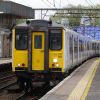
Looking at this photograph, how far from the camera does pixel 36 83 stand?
21.2 meters

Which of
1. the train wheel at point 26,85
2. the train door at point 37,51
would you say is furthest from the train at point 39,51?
the train wheel at point 26,85

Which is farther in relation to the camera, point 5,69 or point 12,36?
point 5,69

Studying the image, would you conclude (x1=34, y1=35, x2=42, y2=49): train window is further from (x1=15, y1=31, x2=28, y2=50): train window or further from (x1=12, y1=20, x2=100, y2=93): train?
(x1=15, y1=31, x2=28, y2=50): train window

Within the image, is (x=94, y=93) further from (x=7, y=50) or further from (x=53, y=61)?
(x=7, y=50)

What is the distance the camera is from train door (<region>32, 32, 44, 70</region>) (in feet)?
65.0

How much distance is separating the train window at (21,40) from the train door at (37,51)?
434 millimetres

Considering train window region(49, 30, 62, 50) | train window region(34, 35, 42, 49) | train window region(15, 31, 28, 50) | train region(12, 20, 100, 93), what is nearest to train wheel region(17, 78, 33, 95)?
train region(12, 20, 100, 93)

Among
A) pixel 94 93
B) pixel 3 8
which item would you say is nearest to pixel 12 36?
pixel 94 93

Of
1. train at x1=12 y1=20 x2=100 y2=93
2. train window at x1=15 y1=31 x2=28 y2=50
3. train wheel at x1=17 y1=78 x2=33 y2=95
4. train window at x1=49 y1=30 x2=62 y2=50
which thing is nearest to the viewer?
train at x1=12 y1=20 x2=100 y2=93

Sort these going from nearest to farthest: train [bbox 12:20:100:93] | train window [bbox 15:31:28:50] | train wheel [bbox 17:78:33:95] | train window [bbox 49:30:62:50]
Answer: train [bbox 12:20:100:93], train window [bbox 49:30:62:50], train window [bbox 15:31:28:50], train wheel [bbox 17:78:33:95]

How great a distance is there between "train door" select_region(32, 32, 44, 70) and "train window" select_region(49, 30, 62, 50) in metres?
0.39

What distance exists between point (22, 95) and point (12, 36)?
2.52 m

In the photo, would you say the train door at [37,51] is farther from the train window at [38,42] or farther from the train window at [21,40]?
the train window at [21,40]

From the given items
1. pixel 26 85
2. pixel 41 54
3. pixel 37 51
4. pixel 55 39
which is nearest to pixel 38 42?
pixel 37 51
